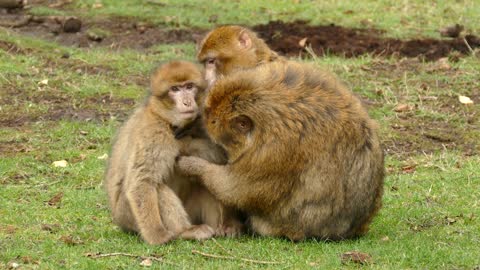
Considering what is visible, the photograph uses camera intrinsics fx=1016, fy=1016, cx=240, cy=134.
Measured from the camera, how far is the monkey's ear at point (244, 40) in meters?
8.99

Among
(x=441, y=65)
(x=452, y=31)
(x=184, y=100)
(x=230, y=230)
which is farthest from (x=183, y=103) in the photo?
(x=452, y=31)

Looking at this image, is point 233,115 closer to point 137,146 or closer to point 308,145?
point 308,145

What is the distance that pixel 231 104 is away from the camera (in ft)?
22.2

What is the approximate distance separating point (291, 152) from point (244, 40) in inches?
98.9

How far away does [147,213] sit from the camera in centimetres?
684

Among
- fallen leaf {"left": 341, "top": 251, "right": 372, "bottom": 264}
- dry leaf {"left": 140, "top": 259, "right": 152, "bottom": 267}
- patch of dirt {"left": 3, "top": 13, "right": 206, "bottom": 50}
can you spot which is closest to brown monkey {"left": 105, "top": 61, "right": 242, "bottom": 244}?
dry leaf {"left": 140, "top": 259, "right": 152, "bottom": 267}

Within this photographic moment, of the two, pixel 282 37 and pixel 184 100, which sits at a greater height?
pixel 184 100

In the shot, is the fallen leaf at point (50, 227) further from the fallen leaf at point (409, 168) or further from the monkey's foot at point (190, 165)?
the fallen leaf at point (409, 168)

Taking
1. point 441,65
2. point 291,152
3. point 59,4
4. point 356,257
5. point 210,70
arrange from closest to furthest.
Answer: point 356,257
point 291,152
point 210,70
point 441,65
point 59,4

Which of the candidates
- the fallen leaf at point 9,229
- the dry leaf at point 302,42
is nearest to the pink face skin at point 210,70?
the fallen leaf at point 9,229

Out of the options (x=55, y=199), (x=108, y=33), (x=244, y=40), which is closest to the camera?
(x=55, y=199)

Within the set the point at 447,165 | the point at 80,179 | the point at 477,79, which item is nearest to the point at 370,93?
the point at 477,79

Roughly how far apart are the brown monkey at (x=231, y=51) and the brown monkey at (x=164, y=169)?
1.51 meters

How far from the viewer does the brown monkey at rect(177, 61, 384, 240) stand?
6.72 meters
